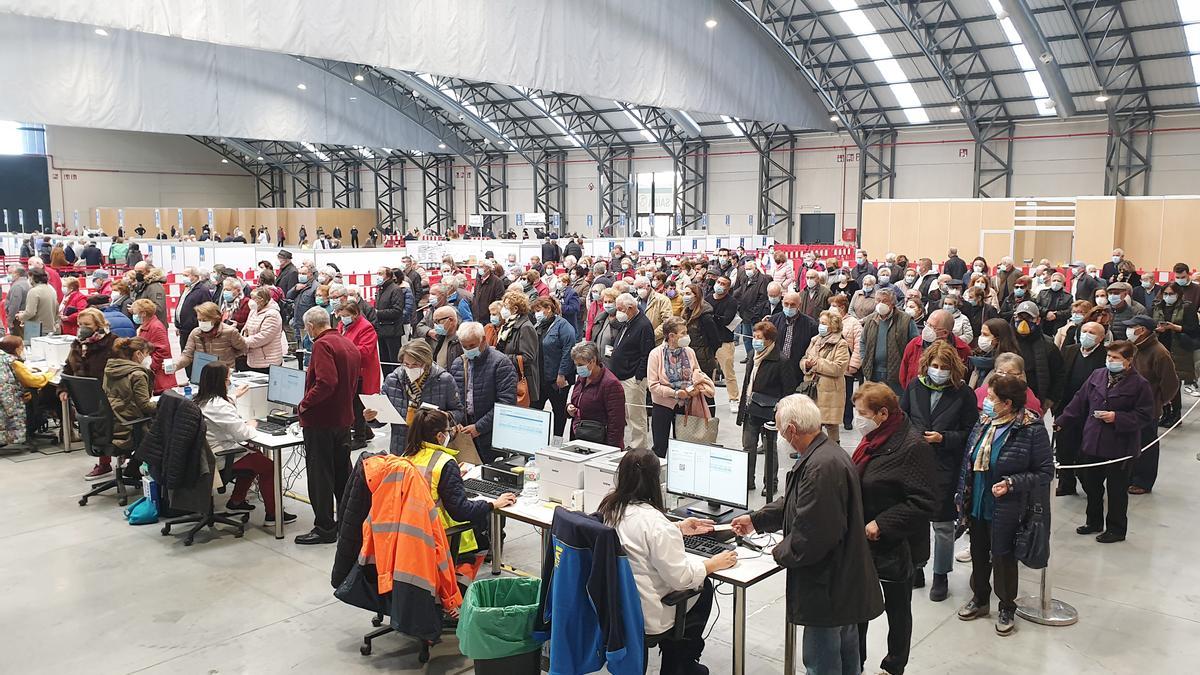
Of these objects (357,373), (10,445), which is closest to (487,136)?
(10,445)

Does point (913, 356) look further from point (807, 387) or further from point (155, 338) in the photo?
point (155, 338)

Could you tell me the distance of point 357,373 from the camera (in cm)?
632

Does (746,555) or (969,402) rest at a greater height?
(969,402)

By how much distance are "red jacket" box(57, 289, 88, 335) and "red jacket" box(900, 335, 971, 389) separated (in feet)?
28.5

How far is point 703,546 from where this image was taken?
451 centimetres

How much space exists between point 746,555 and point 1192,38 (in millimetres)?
19596

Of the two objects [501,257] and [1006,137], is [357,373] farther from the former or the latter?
[1006,137]

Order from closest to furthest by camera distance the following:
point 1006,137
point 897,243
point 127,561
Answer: point 127,561 < point 897,243 < point 1006,137

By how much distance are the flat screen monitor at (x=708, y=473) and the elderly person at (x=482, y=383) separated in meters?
1.79

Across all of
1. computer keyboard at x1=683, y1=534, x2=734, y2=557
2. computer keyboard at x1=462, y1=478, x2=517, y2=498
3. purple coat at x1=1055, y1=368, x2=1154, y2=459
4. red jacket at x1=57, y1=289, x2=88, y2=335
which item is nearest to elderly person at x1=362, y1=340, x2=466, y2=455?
computer keyboard at x1=462, y1=478, x2=517, y2=498

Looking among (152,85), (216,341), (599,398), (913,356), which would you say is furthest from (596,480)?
(152,85)

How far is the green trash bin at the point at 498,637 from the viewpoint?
408 centimetres

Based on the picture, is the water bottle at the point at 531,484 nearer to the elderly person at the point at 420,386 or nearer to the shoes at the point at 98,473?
the elderly person at the point at 420,386

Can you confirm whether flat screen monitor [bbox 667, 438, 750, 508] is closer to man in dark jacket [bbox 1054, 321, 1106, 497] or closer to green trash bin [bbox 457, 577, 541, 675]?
green trash bin [bbox 457, 577, 541, 675]
